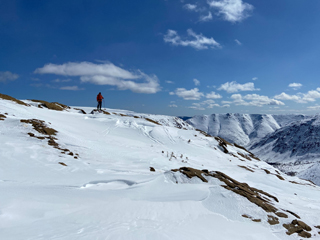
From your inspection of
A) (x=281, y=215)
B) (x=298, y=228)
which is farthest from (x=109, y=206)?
(x=298, y=228)

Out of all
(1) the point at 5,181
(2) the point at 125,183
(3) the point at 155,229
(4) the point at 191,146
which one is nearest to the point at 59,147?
(1) the point at 5,181

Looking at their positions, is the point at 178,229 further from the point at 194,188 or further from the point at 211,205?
the point at 194,188

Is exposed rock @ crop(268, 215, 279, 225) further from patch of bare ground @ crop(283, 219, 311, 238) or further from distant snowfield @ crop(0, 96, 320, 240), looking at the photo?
patch of bare ground @ crop(283, 219, 311, 238)

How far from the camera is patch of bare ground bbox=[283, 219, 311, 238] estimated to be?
18.7 feet

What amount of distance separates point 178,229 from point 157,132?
21454 mm

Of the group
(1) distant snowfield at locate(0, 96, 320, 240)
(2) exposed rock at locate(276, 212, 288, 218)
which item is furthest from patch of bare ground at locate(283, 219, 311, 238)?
(2) exposed rock at locate(276, 212, 288, 218)

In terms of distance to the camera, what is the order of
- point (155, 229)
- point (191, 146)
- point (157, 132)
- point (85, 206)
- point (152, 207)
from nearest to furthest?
point (155, 229) → point (85, 206) → point (152, 207) → point (191, 146) → point (157, 132)

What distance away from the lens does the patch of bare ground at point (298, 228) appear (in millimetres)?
5711

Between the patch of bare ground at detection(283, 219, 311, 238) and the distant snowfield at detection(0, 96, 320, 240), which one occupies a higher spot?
the distant snowfield at detection(0, 96, 320, 240)

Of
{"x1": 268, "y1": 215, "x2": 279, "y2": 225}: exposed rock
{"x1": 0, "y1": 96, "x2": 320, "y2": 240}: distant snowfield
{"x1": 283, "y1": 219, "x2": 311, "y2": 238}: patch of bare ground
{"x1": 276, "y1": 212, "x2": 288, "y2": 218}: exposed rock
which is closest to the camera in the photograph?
{"x1": 0, "y1": 96, "x2": 320, "y2": 240}: distant snowfield

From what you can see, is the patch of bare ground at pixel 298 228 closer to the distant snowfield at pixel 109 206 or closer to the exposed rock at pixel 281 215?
the distant snowfield at pixel 109 206

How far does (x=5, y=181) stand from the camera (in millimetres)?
6527


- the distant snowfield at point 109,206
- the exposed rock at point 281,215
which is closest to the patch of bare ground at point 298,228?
the distant snowfield at point 109,206

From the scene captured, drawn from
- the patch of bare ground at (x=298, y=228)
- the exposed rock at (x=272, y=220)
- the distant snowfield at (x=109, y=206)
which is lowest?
the patch of bare ground at (x=298, y=228)
